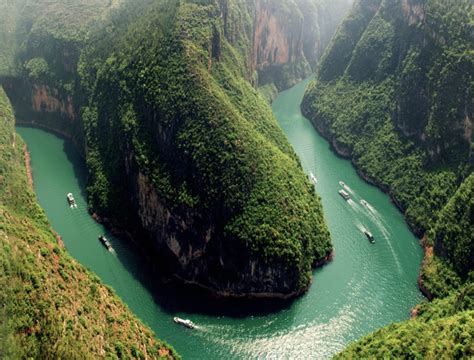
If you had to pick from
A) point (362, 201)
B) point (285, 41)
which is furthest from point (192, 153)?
point (285, 41)

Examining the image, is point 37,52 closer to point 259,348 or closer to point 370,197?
point 370,197

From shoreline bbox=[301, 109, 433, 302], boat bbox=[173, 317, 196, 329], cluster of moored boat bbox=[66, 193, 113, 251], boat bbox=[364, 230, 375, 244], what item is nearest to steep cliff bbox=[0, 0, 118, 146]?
cluster of moored boat bbox=[66, 193, 113, 251]

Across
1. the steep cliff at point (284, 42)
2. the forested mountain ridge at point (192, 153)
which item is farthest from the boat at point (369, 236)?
the steep cliff at point (284, 42)

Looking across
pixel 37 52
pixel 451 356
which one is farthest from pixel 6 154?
pixel 451 356

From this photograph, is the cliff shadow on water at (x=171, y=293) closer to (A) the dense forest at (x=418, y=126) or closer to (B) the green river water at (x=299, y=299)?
(B) the green river water at (x=299, y=299)

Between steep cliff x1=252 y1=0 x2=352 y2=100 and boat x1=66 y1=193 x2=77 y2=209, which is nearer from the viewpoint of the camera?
boat x1=66 y1=193 x2=77 y2=209

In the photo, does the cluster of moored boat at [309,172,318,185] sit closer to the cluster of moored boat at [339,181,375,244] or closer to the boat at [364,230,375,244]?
the cluster of moored boat at [339,181,375,244]

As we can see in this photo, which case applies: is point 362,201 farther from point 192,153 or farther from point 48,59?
point 48,59
